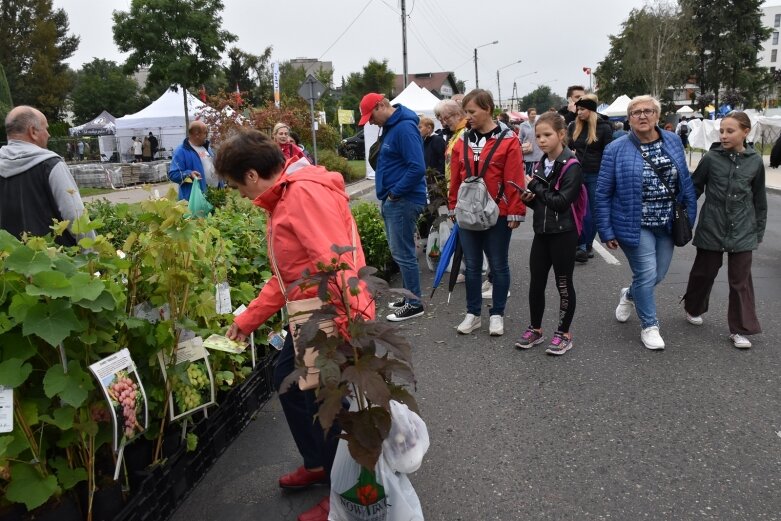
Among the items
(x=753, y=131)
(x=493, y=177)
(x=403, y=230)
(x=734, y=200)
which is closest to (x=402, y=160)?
(x=403, y=230)

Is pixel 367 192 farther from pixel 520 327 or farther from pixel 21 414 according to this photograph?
pixel 21 414

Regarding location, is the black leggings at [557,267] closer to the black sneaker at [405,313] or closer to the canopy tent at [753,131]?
the black sneaker at [405,313]

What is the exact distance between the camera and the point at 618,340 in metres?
4.69

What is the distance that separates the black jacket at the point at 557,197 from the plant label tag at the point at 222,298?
2.17 meters

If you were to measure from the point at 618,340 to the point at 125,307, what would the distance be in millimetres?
3658

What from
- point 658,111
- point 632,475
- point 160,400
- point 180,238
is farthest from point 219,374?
point 658,111

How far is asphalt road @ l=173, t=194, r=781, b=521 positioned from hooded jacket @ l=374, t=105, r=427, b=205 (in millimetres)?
1237

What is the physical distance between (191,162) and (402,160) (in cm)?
324

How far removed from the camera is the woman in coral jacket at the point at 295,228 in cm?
229

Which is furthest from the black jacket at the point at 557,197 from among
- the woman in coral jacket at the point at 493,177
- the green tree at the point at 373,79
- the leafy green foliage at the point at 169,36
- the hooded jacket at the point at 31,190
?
the green tree at the point at 373,79

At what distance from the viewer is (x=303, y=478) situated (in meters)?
2.95

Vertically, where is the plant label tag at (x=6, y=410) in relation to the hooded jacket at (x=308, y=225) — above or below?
below

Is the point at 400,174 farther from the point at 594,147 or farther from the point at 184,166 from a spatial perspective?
the point at 184,166

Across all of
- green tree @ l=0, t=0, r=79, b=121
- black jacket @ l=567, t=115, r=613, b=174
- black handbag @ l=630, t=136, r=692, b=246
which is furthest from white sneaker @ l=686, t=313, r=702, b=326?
green tree @ l=0, t=0, r=79, b=121
